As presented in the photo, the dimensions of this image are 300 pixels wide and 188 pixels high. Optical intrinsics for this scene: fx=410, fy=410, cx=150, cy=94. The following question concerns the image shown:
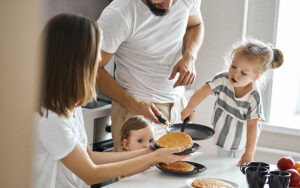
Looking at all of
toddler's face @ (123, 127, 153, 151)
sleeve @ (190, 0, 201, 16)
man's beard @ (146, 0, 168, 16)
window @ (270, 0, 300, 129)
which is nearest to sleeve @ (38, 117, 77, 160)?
toddler's face @ (123, 127, 153, 151)

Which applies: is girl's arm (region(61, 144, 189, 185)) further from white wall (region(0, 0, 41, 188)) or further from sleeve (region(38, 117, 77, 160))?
white wall (region(0, 0, 41, 188))

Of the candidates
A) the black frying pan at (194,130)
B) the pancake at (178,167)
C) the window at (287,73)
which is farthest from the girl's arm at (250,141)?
the window at (287,73)

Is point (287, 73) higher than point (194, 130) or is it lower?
higher

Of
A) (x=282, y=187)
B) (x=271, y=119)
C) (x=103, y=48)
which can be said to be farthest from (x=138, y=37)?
(x=271, y=119)

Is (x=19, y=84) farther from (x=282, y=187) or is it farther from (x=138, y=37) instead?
(x=138, y=37)

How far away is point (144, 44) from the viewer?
1957mm

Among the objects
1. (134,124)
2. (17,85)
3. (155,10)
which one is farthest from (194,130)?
(17,85)

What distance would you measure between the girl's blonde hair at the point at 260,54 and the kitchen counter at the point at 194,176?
1.66 feet

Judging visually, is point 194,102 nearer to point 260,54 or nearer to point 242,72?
point 242,72

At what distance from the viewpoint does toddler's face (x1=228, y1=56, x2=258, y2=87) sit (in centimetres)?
190

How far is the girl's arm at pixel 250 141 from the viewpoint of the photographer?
5.37 feet

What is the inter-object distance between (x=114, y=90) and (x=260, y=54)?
2.32 ft

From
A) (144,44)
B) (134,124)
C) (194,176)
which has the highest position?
(144,44)

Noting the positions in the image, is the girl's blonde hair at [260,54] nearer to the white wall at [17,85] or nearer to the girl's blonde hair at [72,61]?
the girl's blonde hair at [72,61]
